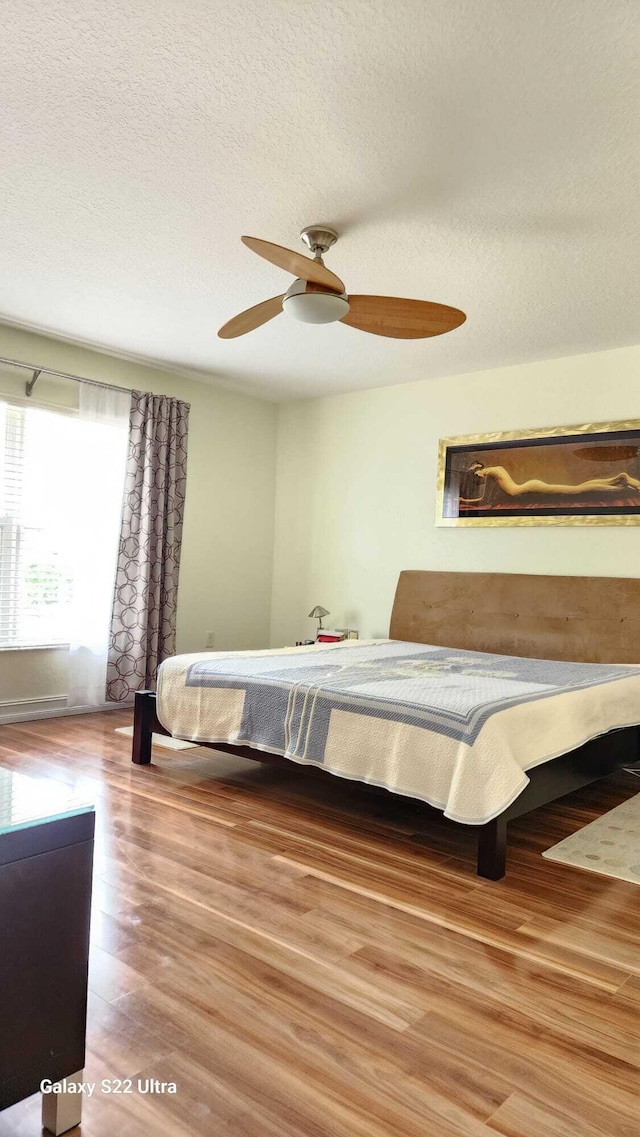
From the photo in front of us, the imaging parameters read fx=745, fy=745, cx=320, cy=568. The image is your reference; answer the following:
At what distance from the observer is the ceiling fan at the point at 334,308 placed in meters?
2.87

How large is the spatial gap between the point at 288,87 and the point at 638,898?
2.71m

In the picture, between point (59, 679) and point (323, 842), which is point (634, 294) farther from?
point (59, 679)

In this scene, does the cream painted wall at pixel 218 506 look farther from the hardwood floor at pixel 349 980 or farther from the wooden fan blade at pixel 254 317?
the hardwood floor at pixel 349 980

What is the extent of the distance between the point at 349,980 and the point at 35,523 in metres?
3.68

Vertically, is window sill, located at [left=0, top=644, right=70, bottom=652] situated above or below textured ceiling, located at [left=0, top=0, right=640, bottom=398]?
below

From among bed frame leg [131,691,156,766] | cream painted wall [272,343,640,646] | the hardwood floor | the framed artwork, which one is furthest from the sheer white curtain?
the framed artwork

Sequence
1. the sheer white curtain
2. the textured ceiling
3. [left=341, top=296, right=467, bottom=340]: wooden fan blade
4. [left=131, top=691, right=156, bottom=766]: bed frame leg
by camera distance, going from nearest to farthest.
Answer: the textured ceiling
[left=341, top=296, right=467, bottom=340]: wooden fan blade
[left=131, top=691, right=156, bottom=766]: bed frame leg
the sheer white curtain

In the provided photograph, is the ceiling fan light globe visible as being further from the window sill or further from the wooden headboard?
the window sill

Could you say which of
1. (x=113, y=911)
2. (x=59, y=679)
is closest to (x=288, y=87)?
(x=113, y=911)

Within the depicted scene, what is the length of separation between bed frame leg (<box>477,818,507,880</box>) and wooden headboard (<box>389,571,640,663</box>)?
222 cm

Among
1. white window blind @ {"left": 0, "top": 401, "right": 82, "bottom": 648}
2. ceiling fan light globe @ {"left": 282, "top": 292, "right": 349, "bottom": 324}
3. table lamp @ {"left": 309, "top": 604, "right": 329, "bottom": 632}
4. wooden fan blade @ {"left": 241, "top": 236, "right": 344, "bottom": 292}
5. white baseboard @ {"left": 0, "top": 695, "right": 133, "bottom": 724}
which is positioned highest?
wooden fan blade @ {"left": 241, "top": 236, "right": 344, "bottom": 292}

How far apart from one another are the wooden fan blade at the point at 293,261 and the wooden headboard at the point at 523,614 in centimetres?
262

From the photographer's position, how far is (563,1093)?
4.65ft

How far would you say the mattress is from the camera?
249 centimetres
